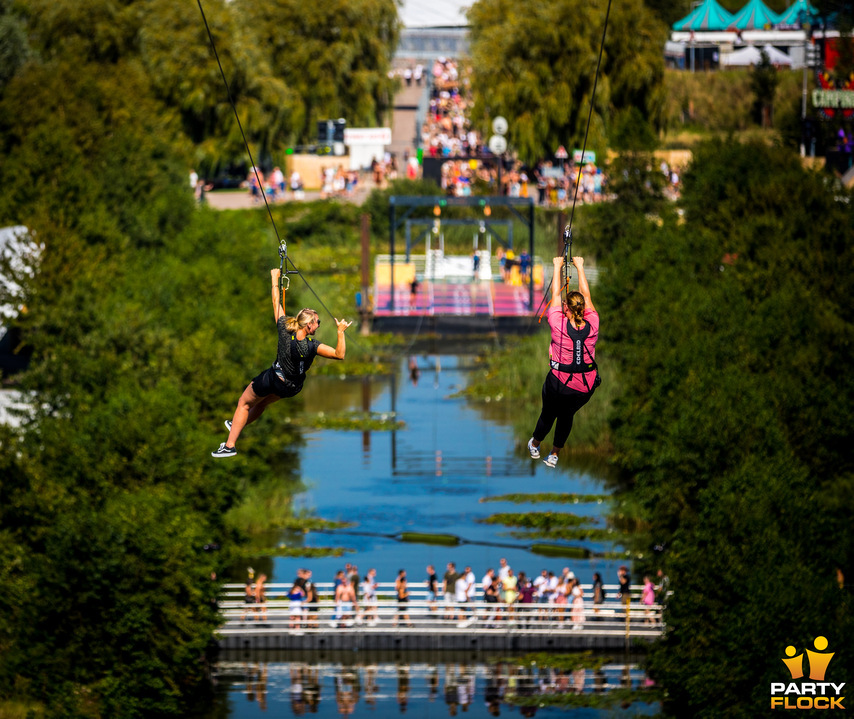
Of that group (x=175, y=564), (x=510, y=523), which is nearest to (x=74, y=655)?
(x=175, y=564)

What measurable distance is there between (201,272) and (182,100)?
50.6 m

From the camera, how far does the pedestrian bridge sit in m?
57.1

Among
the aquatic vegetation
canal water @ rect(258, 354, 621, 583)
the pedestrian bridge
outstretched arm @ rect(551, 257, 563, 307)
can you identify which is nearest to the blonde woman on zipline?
outstretched arm @ rect(551, 257, 563, 307)

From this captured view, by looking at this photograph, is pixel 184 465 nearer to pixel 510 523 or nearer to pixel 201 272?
pixel 510 523

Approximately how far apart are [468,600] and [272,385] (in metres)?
31.4

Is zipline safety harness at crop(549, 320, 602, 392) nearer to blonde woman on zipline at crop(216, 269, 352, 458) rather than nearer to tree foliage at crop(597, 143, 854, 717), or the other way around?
blonde woman on zipline at crop(216, 269, 352, 458)

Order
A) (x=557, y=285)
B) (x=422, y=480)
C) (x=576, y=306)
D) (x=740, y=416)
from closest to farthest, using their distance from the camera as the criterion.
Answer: (x=576, y=306) < (x=557, y=285) < (x=740, y=416) < (x=422, y=480)

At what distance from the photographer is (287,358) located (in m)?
28.5

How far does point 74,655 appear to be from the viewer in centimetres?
5141

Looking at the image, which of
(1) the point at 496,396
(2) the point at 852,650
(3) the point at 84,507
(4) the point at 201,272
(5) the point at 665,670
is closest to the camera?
(2) the point at 852,650

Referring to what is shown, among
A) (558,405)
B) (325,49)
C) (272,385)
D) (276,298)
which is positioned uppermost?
(325,49)

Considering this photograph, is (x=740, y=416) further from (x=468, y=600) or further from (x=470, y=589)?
(x=468, y=600)

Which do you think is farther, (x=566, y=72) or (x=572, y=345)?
(x=566, y=72)

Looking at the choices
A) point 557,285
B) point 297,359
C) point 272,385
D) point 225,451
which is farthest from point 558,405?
point 225,451
